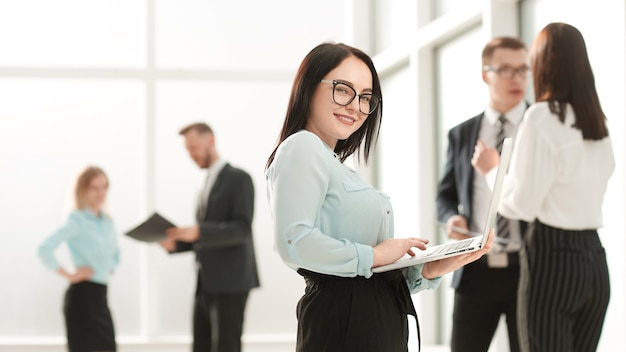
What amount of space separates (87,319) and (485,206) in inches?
94.6

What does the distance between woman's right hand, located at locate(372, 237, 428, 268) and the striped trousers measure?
0.90 meters

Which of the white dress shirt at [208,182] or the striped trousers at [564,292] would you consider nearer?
the striped trousers at [564,292]

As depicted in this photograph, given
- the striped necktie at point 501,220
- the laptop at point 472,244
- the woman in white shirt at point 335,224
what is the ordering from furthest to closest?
the striped necktie at point 501,220 → the woman in white shirt at point 335,224 → the laptop at point 472,244

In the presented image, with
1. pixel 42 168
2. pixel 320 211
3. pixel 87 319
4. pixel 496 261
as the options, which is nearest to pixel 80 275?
pixel 87 319

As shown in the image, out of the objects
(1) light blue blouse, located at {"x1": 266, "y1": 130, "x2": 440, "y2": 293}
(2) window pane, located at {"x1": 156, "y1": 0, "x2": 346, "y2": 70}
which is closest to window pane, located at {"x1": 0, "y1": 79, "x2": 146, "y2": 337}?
(2) window pane, located at {"x1": 156, "y1": 0, "x2": 346, "y2": 70}

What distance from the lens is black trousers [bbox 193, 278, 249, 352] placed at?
4.83m

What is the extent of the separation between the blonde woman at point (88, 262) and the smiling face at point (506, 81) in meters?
2.51

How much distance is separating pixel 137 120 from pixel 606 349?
16.8ft

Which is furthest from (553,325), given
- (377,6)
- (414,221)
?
(377,6)

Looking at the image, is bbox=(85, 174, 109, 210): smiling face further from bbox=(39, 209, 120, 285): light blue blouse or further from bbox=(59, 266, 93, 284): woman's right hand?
bbox=(59, 266, 93, 284): woman's right hand

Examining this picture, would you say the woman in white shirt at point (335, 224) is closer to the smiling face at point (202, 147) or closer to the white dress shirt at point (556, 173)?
the white dress shirt at point (556, 173)

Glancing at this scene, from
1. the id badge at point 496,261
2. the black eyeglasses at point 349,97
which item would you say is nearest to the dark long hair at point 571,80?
the id badge at point 496,261

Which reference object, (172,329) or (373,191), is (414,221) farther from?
(373,191)

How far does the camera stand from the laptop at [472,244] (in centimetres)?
178
